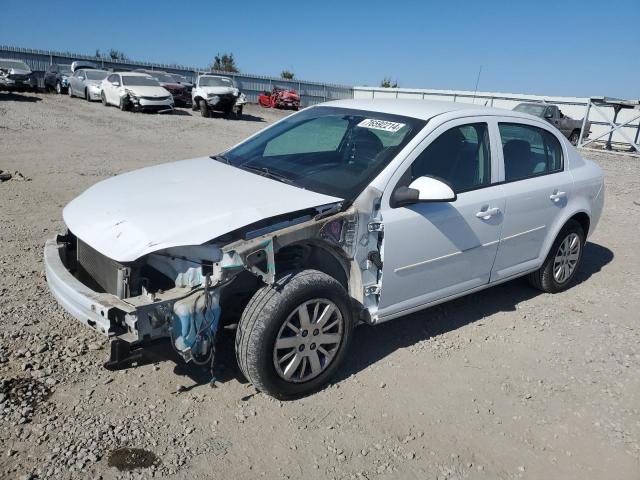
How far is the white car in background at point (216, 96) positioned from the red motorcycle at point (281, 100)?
9494 millimetres

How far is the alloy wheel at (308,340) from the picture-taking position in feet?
10.1

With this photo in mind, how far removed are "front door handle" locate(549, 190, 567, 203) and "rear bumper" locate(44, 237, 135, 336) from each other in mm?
3578

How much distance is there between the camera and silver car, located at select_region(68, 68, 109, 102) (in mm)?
23000

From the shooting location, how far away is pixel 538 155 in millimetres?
4594

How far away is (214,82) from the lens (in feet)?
73.0

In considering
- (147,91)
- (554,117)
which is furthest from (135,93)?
(554,117)

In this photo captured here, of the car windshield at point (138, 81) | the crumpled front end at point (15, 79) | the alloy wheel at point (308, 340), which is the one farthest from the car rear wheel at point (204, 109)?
the alloy wheel at point (308, 340)

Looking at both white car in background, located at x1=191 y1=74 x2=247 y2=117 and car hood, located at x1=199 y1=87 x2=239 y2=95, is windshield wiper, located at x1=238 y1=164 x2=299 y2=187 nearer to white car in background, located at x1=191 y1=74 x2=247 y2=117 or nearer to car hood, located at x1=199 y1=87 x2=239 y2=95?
white car in background, located at x1=191 y1=74 x2=247 y2=117

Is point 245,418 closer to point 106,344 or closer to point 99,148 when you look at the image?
point 106,344

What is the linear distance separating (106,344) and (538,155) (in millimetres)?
3829

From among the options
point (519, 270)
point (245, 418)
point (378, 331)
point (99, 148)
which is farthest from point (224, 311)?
point (99, 148)

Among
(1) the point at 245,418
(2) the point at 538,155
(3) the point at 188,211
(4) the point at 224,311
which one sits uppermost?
(2) the point at 538,155

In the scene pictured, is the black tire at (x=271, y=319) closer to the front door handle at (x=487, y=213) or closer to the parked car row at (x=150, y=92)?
the front door handle at (x=487, y=213)

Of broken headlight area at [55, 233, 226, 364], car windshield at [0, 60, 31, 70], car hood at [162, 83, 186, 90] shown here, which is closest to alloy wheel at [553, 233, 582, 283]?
broken headlight area at [55, 233, 226, 364]
